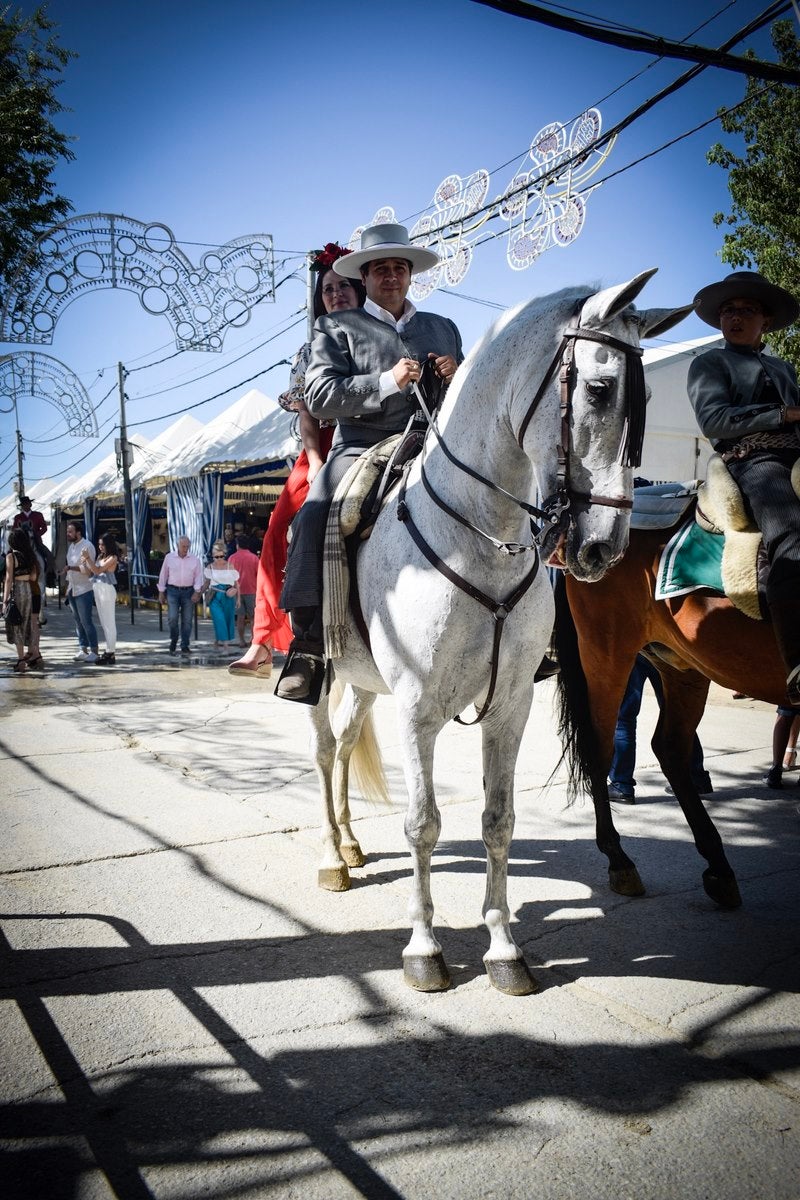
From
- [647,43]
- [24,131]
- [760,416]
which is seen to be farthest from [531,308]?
[24,131]

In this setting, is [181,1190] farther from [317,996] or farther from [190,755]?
[190,755]

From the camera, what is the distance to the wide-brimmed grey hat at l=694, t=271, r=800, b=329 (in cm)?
373

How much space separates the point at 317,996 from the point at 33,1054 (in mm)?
939

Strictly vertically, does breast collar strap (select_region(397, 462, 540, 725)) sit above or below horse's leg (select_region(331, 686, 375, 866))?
above

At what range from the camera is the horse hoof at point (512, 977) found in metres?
2.79

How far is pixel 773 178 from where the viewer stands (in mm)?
12242

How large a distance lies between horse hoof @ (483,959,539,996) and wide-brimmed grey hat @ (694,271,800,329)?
124 inches

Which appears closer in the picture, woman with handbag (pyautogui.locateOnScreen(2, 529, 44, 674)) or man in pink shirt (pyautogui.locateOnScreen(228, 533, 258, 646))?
woman with handbag (pyautogui.locateOnScreen(2, 529, 44, 674))

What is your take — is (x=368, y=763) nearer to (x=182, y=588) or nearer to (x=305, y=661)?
(x=305, y=661)

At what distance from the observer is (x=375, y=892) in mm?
3734

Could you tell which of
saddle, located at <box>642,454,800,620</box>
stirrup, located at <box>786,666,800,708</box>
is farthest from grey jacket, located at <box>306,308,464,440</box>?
stirrup, located at <box>786,666,800,708</box>

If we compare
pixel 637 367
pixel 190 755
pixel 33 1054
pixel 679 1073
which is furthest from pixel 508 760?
pixel 190 755

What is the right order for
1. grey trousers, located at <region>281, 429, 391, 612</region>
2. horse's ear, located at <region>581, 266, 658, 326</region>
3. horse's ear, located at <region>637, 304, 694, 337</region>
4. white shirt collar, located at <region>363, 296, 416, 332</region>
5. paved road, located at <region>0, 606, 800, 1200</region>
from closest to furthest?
paved road, located at <region>0, 606, 800, 1200</region>, horse's ear, located at <region>581, 266, 658, 326</region>, horse's ear, located at <region>637, 304, 694, 337</region>, grey trousers, located at <region>281, 429, 391, 612</region>, white shirt collar, located at <region>363, 296, 416, 332</region>

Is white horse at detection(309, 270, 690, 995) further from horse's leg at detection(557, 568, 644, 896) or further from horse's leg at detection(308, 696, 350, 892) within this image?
horse's leg at detection(557, 568, 644, 896)
